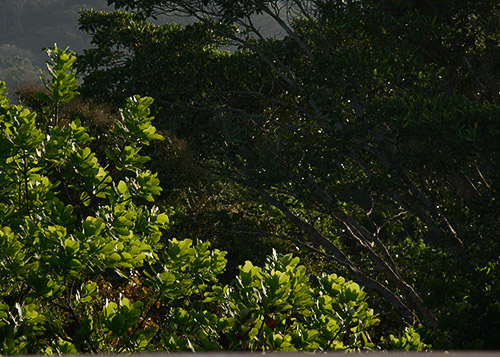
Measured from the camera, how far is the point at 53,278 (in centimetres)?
346

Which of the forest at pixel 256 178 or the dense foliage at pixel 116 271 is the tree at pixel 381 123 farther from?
the dense foliage at pixel 116 271

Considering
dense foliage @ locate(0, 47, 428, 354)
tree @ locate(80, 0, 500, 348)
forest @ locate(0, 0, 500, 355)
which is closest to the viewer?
dense foliage @ locate(0, 47, 428, 354)

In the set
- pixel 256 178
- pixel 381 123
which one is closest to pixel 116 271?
pixel 381 123

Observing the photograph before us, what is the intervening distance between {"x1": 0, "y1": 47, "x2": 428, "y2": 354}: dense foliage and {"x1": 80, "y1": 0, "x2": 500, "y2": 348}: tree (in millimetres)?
2173

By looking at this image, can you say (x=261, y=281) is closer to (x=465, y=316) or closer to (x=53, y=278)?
(x=53, y=278)

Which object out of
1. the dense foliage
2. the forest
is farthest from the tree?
the dense foliage

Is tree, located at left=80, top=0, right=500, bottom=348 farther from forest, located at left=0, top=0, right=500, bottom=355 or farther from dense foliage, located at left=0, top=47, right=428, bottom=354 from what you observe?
dense foliage, located at left=0, top=47, right=428, bottom=354

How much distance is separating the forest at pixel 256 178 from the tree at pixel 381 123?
0.04 m

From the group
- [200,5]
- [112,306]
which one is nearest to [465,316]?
[112,306]

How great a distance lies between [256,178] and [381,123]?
9.68ft

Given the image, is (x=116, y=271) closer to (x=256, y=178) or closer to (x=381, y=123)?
(x=381, y=123)

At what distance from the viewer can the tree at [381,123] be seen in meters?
6.25

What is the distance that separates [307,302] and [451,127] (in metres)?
3.72

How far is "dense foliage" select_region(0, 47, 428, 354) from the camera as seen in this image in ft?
10.3
